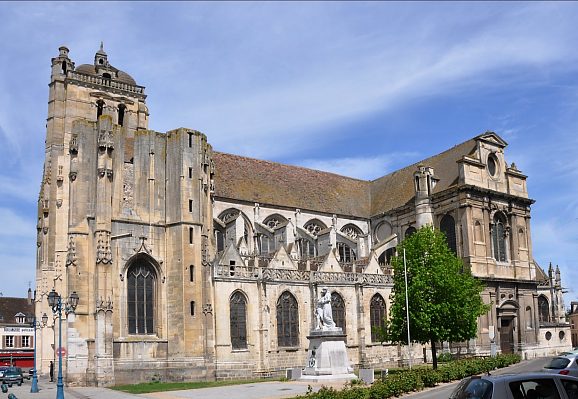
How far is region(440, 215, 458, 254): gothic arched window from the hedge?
1837cm

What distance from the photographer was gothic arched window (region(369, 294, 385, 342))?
46.0 meters

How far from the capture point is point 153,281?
125ft

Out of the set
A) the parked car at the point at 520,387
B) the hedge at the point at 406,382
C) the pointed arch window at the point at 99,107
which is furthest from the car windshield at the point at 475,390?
the pointed arch window at the point at 99,107

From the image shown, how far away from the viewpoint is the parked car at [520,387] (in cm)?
1026

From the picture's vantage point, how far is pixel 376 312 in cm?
4653

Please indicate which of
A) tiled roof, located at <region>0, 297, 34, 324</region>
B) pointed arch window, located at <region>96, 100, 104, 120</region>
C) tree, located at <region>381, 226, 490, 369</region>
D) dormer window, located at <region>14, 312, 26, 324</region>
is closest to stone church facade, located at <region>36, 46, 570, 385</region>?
pointed arch window, located at <region>96, 100, 104, 120</region>

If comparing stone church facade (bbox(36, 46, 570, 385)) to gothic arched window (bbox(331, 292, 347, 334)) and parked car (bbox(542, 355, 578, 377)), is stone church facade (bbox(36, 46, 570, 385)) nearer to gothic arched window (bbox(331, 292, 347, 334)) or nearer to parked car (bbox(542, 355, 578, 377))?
gothic arched window (bbox(331, 292, 347, 334))

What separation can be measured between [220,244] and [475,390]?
35.7 meters

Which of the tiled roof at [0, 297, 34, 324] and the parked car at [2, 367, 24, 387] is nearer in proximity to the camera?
the parked car at [2, 367, 24, 387]

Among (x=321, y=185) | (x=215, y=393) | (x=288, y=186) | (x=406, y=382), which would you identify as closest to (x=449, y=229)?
(x=321, y=185)

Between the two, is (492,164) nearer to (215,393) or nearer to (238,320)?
(238,320)

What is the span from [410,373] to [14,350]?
58.4 metres

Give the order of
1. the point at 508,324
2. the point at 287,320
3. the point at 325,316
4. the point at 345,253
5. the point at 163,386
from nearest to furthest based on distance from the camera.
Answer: the point at 325,316, the point at 163,386, the point at 287,320, the point at 508,324, the point at 345,253

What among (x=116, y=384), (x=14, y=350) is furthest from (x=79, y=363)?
(x=14, y=350)
